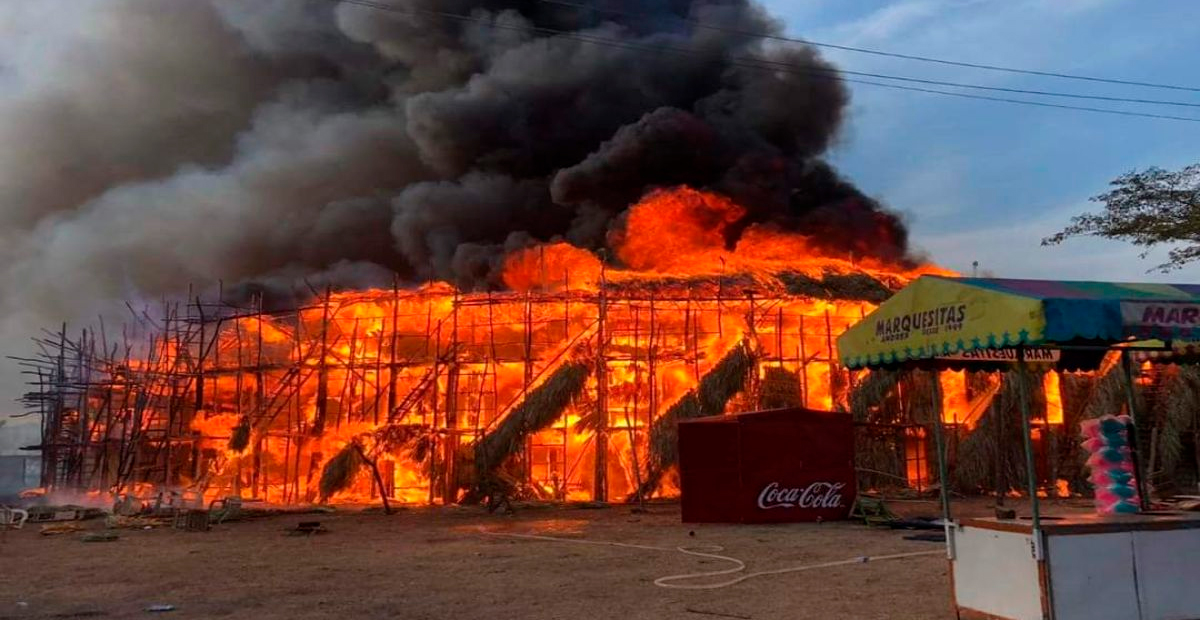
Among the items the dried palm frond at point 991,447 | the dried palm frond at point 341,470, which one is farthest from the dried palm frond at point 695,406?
the dried palm frond at point 341,470

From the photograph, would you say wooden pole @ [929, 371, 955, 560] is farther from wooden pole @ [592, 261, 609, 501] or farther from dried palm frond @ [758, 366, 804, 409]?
dried palm frond @ [758, 366, 804, 409]

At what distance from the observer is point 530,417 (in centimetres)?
2084

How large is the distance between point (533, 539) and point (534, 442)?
987 cm

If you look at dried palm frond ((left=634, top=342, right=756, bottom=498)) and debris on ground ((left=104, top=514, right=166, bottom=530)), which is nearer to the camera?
debris on ground ((left=104, top=514, right=166, bottom=530))

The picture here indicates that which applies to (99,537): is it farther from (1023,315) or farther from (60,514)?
(1023,315)

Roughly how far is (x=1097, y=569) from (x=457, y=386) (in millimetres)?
19691

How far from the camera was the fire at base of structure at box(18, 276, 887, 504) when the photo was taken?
22.6m

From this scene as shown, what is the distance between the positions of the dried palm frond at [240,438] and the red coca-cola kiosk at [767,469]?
43.3ft

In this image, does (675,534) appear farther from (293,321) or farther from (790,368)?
(293,321)

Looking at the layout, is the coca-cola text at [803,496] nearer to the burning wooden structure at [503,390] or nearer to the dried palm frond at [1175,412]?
the burning wooden structure at [503,390]

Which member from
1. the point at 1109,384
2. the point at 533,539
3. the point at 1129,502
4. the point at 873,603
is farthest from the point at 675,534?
the point at 1109,384

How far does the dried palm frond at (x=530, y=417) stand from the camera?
67.4 feet

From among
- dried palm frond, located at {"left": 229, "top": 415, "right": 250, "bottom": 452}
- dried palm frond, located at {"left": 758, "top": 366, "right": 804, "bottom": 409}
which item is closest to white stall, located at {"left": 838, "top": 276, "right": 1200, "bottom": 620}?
dried palm frond, located at {"left": 758, "top": 366, "right": 804, "bottom": 409}

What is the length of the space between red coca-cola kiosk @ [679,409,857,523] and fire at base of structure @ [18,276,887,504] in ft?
15.6
